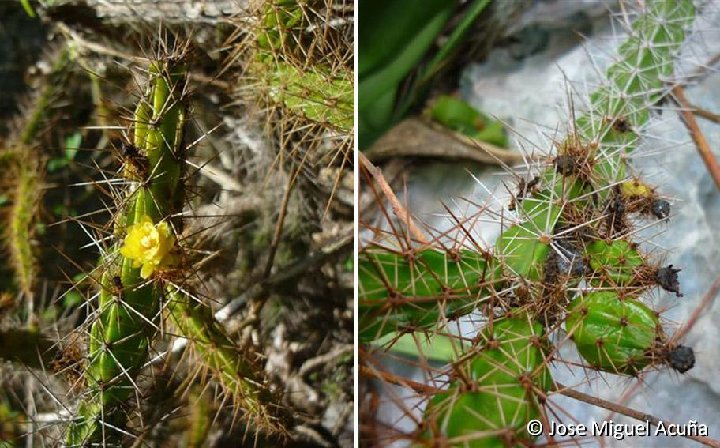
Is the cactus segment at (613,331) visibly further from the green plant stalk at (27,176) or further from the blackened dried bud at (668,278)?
the green plant stalk at (27,176)

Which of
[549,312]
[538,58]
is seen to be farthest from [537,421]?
[538,58]

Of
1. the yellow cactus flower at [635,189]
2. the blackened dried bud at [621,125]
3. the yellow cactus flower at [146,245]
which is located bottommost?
the yellow cactus flower at [146,245]

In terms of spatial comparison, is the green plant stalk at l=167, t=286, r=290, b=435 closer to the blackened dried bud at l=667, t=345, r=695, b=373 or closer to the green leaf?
the green leaf

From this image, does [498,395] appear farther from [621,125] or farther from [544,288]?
[621,125]

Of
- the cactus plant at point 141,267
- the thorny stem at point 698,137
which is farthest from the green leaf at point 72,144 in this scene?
the thorny stem at point 698,137

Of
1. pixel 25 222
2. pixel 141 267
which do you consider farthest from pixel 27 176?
pixel 141 267

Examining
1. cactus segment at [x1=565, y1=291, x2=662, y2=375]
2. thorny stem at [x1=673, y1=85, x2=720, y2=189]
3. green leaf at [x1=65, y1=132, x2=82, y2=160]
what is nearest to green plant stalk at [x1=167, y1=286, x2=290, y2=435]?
→ green leaf at [x1=65, y1=132, x2=82, y2=160]
